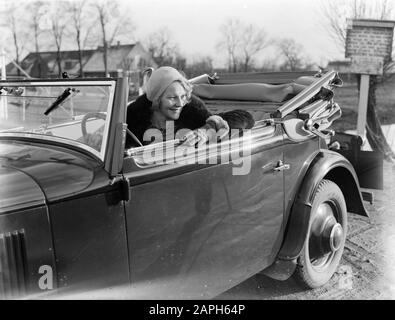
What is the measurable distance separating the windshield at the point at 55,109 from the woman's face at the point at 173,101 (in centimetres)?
39

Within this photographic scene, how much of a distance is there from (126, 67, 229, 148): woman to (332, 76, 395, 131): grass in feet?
21.3

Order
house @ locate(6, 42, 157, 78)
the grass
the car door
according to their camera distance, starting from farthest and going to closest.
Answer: house @ locate(6, 42, 157, 78) < the grass < the car door

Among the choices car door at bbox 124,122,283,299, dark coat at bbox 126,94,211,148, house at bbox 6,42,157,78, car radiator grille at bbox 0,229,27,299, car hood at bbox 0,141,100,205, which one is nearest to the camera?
car radiator grille at bbox 0,229,27,299

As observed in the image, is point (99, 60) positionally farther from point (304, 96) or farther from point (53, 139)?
point (53, 139)

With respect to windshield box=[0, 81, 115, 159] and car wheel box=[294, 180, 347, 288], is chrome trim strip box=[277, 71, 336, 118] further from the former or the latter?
windshield box=[0, 81, 115, 159]

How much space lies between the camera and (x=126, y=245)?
1.92 meters

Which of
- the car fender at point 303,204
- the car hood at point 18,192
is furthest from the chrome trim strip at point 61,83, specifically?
the car fender at point 303,204

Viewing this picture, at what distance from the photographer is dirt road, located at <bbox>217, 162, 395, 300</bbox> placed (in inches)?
117

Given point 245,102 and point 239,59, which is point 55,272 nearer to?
point 245,102

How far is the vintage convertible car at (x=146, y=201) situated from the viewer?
69.5 inches

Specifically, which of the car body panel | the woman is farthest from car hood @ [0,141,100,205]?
the woman

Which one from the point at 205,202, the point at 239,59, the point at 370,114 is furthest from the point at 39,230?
the point at 239,59

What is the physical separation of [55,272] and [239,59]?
13085 millimetres

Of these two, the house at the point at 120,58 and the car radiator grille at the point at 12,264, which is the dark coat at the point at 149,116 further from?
the house at the point at 120,58
